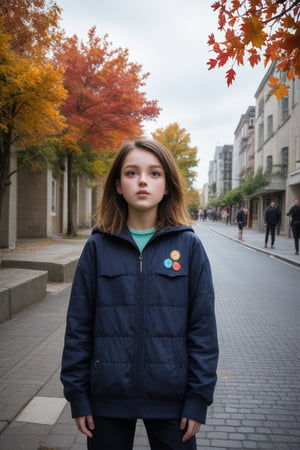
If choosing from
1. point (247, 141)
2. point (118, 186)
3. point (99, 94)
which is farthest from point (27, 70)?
point (247, 141)

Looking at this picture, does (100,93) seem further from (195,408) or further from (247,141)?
(247,141)

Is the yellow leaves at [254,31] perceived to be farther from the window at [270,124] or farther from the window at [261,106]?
the window at [261,106]

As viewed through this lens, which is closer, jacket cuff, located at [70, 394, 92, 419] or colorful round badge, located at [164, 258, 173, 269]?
jacket cuff, located at [70, 394, 92, 419]

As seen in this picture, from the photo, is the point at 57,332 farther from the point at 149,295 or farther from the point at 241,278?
the point at 241,278

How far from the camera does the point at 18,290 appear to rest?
21.0 ft

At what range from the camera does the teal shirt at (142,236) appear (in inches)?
76.0

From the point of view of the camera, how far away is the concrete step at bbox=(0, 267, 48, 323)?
5.96m

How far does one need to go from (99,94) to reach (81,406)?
16.8 meters

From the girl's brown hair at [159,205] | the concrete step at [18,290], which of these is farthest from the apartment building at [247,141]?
the girl's brown hair at [159,205]

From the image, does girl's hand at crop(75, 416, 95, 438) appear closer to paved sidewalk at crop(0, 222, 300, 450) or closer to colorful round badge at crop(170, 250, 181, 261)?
colorful round badge at crop(170, 250, 181, 261)

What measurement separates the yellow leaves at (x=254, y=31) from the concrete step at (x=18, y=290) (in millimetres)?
4654

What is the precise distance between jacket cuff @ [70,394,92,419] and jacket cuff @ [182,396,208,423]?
407 mm

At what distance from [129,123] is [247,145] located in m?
43.5

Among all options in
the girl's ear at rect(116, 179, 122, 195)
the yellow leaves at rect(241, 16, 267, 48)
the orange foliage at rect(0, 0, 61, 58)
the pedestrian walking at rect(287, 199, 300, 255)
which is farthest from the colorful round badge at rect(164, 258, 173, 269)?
the pedestrian walking at rect(287, 199, 300, 255)
